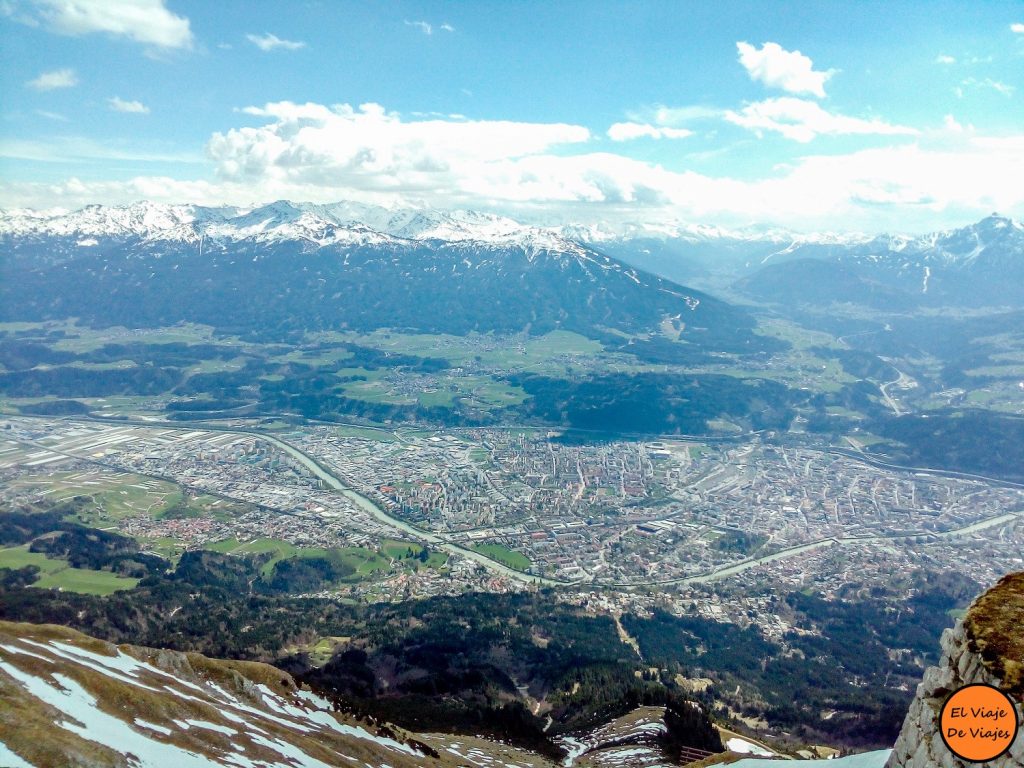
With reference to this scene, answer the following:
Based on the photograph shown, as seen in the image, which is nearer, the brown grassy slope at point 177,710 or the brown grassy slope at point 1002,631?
the brown grassy slope at point 1002,631

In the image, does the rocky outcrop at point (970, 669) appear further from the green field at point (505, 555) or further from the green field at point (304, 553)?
the green field at point (304, 553)

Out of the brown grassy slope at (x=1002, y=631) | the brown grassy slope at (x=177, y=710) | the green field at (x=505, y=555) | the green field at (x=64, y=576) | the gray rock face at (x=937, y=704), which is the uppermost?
the brown grassy slope at (x=1002, y=631)

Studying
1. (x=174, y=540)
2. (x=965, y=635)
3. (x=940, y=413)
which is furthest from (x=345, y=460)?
(x=940, y=413)

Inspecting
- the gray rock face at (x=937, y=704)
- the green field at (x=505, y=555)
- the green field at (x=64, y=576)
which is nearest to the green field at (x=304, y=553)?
the green field at (x=505, y=555)

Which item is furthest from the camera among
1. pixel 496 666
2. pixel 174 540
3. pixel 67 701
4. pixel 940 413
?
pixel 940 413

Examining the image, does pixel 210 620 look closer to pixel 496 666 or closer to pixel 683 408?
pixel 496 666

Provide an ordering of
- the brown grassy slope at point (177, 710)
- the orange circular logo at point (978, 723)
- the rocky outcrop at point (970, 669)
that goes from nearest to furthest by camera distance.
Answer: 1. the orange circular logo at point (978, 723)
2. the rocky outcrop at point (970, 669)
3. the brown grassy slope at point (177, 710)
